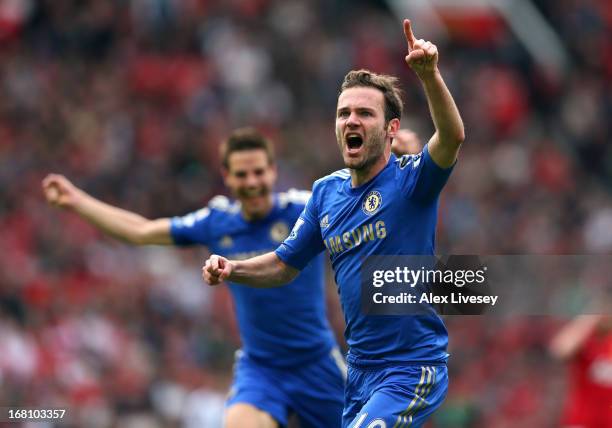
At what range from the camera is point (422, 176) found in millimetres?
6098

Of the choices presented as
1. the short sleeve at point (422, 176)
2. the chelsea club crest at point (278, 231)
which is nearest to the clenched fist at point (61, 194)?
the chelsea club crest at point (278, 231)

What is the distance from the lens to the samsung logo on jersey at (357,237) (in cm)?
630

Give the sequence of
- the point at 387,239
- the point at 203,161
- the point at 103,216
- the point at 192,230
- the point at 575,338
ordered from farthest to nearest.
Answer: the point at 203,161 → the point at 575,338 → the point at 192,230 → the point at 103,216 → the point at 387,239

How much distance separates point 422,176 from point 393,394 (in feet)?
3.73

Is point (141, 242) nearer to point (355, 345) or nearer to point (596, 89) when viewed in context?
point (355, 345)

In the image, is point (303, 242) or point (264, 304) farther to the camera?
point (264, 304)

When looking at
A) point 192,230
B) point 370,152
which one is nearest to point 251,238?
point 192,230

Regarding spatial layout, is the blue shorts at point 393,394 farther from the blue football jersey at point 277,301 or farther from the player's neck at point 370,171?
the blue football jersey at point 277,301

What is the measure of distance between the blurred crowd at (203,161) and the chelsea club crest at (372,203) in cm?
692

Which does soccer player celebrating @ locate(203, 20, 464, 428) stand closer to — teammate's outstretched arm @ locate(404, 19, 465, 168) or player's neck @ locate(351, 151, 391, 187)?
player's neck @ locate(351, 151, 391, 187)

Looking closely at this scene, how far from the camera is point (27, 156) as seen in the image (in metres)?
17.2

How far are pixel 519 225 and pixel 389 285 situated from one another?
1130cm

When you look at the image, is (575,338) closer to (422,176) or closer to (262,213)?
(262,213)

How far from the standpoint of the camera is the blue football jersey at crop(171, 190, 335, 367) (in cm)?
816
